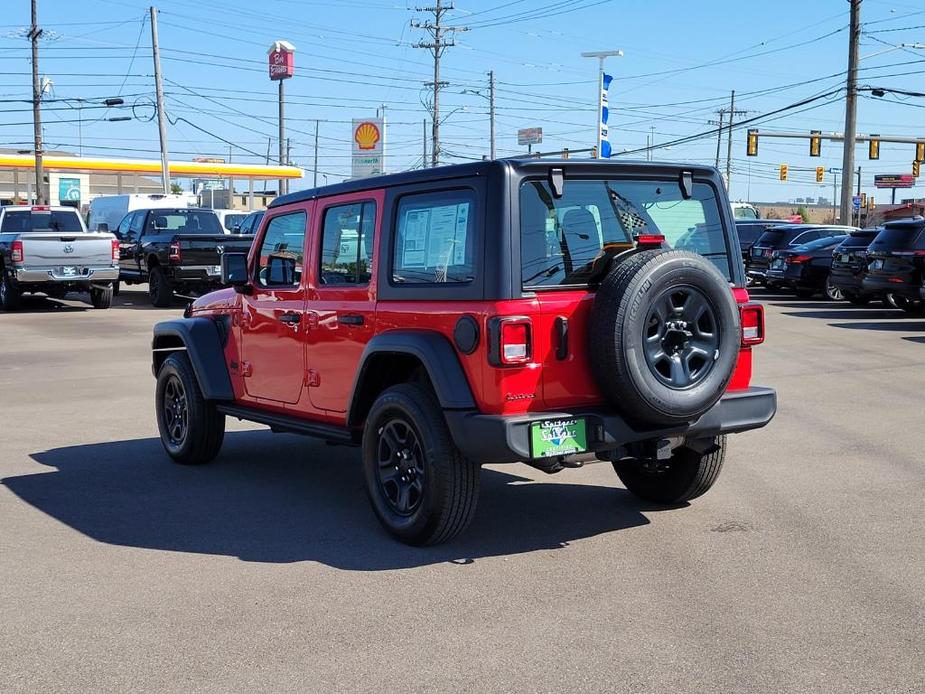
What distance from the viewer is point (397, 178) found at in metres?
6.24

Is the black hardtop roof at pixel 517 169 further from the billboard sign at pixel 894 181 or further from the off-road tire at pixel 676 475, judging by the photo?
the billboard sign at pixel 894 181

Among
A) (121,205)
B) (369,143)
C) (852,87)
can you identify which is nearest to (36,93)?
(121,205)

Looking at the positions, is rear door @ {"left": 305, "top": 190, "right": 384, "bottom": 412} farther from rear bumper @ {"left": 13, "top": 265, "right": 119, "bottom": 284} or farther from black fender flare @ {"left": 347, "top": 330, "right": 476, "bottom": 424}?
rear bumper @ {"left": 13, "top": 265, "right": 119, "bottom": 284}

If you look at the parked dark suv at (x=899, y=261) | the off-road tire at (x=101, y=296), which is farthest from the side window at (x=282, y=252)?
the off-road tire at (x=101, y=296)

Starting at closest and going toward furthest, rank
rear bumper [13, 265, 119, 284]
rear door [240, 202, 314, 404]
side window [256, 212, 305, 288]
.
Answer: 1. rear door [240, 202, 314, 404]
2. side window [256, 212, 305, 288]
3. rear bumper [13, 265, 119, 284]

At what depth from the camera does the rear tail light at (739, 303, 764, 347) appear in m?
6.34

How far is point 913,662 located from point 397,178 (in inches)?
138

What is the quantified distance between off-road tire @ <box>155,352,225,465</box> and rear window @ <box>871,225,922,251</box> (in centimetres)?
1458

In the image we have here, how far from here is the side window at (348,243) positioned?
6480 millimetres

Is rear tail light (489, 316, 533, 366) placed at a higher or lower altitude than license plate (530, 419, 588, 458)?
higher

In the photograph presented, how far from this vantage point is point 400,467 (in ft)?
19.9

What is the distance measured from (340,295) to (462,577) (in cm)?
194

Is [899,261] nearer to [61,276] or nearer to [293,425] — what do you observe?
[293,425]

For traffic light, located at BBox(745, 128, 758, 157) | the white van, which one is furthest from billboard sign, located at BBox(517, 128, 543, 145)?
the white van
